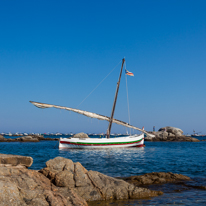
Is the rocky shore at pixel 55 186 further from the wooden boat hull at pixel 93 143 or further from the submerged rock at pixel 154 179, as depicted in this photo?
the wooden boat hull at pixel 93 143

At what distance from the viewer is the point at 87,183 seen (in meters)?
9.89

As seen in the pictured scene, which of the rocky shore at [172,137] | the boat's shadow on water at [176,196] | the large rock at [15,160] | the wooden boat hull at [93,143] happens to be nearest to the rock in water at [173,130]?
the rocky shore at [172,137]

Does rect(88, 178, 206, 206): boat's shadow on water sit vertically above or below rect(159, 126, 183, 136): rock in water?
below

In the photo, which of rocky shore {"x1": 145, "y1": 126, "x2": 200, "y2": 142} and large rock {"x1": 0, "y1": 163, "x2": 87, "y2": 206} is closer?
large rock {"x1": 0, "y1": 163, "x2": 87, "y2": 206}

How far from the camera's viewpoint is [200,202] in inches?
384

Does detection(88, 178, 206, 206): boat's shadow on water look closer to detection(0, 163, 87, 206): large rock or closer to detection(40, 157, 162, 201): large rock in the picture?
detection(40, 157, 162, 201): large rock

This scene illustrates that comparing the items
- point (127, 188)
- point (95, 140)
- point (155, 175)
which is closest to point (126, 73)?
point (95, 140)

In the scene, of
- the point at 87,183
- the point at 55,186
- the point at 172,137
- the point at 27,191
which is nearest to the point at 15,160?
the point at 55,186

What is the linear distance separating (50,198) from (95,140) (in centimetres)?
4022

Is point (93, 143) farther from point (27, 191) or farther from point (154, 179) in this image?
point (27, 191)

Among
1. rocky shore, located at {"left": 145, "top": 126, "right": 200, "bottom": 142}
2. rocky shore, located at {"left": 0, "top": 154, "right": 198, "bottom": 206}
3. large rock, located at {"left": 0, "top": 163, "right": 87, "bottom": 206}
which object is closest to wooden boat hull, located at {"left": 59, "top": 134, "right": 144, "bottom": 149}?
rocky shore, located at {"left": 0, "top": 154, "right": 198, "bottom": 206}

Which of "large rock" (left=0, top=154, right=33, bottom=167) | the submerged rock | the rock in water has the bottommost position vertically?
the submerged rock

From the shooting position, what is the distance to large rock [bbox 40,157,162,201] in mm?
9492

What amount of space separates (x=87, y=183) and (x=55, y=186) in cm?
154
